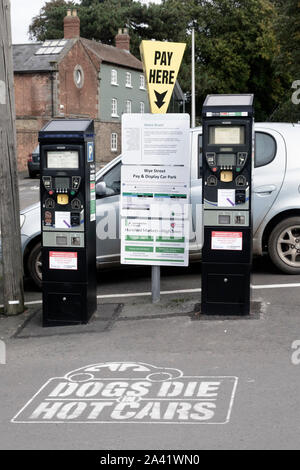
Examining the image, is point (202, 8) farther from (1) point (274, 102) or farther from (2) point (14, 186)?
(2) point (14, 186)

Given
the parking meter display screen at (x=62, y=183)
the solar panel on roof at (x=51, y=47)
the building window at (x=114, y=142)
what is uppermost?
the solar panel on roof at (x=51, y=47)

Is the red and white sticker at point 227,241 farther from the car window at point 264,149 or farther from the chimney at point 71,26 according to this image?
the chimney at point 71,26

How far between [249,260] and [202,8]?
54862 mm

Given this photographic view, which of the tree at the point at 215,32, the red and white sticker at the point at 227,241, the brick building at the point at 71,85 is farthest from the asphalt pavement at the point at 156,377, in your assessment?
the tree at the point at 215,32

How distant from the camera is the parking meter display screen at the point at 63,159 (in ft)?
24.3

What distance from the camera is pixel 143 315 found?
7.85 meters

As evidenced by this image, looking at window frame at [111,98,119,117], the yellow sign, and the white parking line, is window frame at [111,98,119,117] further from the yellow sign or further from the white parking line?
the yellow sign

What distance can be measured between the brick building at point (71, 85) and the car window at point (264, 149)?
35133mm

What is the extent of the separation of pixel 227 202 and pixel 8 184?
2.54 meters

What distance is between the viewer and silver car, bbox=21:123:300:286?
9.32 metres

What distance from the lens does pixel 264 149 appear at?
9562 mm

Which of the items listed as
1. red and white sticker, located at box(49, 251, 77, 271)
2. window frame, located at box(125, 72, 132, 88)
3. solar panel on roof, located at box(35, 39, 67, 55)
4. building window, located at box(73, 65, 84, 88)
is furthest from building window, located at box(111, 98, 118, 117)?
red and white sticker, located at box(49, 251, 77, 271)
